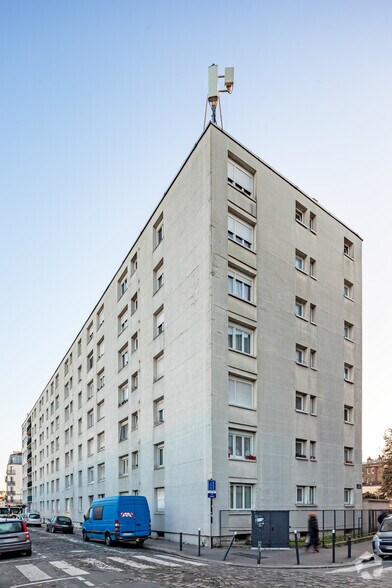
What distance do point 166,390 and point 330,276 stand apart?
496 inches

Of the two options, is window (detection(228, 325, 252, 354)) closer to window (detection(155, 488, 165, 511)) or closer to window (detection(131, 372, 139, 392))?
window (detection(155, 488, 165, 511))

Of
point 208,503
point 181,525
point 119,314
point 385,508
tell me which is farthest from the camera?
point 119,314

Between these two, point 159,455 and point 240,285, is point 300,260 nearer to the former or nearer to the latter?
point 240,285

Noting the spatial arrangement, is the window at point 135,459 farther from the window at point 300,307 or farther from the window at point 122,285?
the window at point 300,307

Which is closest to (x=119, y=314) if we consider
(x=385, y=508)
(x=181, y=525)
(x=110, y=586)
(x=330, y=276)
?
(x=330, y=276)

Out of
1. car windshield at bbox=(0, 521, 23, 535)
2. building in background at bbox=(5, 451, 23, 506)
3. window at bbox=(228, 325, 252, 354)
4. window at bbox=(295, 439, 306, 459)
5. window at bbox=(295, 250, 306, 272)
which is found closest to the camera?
car windshield at bbox=(0, 521, 23, 535)

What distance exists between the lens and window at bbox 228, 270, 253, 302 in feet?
103

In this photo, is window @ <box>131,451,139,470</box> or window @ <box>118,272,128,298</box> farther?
window @ <box>118,272,128,298</box>

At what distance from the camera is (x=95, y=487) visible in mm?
51469

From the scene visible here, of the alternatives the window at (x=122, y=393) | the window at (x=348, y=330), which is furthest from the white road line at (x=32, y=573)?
the window at (x=348, y=330)

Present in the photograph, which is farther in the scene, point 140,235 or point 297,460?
point 140,235

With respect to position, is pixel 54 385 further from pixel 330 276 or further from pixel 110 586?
pixel 110 586

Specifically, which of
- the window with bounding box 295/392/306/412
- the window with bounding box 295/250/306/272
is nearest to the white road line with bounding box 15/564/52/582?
the window with bounding box 295/392/306/412

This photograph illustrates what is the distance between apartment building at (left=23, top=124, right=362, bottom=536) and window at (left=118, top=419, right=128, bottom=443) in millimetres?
182
